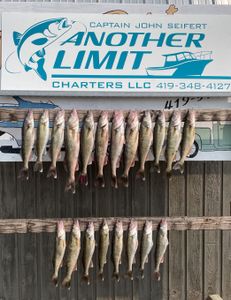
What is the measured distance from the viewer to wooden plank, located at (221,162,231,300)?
4.75 m

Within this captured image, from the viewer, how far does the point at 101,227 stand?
3826 millimetres

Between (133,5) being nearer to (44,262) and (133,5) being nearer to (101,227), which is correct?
(101,227)

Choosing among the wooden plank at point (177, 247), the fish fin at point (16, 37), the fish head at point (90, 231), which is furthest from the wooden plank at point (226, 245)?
the fish fin at point (16, 37)

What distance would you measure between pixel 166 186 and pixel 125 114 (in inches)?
46.8

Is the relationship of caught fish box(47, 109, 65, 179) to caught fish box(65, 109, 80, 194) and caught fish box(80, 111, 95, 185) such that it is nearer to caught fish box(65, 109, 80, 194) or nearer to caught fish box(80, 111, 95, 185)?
caught fish box(65, 109, 80, 194)

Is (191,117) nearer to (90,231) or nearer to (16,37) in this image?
(90,231)

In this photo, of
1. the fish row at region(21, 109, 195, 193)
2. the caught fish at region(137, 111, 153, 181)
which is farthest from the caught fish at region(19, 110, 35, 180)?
the caught fish at region(137, 111, 153, 181)

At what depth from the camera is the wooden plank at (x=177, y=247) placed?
473 centimetres

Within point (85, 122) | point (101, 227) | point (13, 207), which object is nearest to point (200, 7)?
point (85, 122)

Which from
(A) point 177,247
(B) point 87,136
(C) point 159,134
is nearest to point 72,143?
(B) point 87,136

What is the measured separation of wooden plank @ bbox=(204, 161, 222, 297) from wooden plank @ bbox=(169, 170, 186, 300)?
232mm

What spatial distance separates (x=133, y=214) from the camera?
4.71 meters

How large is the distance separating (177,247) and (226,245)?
0.49 metres

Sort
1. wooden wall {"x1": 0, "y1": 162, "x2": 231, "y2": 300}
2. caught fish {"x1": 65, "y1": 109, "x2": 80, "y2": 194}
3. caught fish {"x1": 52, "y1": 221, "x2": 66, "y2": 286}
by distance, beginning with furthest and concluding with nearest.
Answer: wooden wall {"x1": 0, "y1": 162, "x2": 231, "y2": 300} < caught fish {"x1": 52, "y1": 221, "x2": 66, "y2": 286} < caught fish {"x1": 65, "y1": 109, "x2": 80, "y2": 194}
